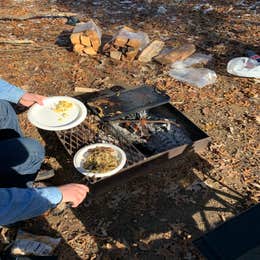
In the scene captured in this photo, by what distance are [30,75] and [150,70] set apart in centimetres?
192

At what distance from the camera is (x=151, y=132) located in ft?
15.0

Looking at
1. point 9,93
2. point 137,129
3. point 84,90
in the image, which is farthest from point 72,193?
point 84,90

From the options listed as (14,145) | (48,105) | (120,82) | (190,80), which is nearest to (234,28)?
(190,80)

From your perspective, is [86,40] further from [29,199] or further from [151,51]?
[29,199]

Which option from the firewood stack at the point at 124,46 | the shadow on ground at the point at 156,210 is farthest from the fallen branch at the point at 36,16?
the shadow on ground at the point at 156,210

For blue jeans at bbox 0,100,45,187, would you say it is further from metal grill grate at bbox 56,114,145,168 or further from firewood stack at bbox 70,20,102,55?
firewood stack at bbox 70,20,102,55

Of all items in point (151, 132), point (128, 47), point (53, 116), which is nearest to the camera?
point (53, 116)

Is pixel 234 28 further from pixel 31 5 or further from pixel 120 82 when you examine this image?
pixel 31 5

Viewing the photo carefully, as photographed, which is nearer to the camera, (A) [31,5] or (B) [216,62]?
(B) [216,62]

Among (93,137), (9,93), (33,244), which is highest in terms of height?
(9,93)

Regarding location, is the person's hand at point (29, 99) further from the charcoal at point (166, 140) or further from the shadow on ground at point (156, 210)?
the charcoal at point (166, 140)

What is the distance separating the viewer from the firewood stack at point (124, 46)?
634 centimetres

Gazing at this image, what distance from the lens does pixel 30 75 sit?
6234mm

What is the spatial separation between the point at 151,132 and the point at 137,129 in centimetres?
17
